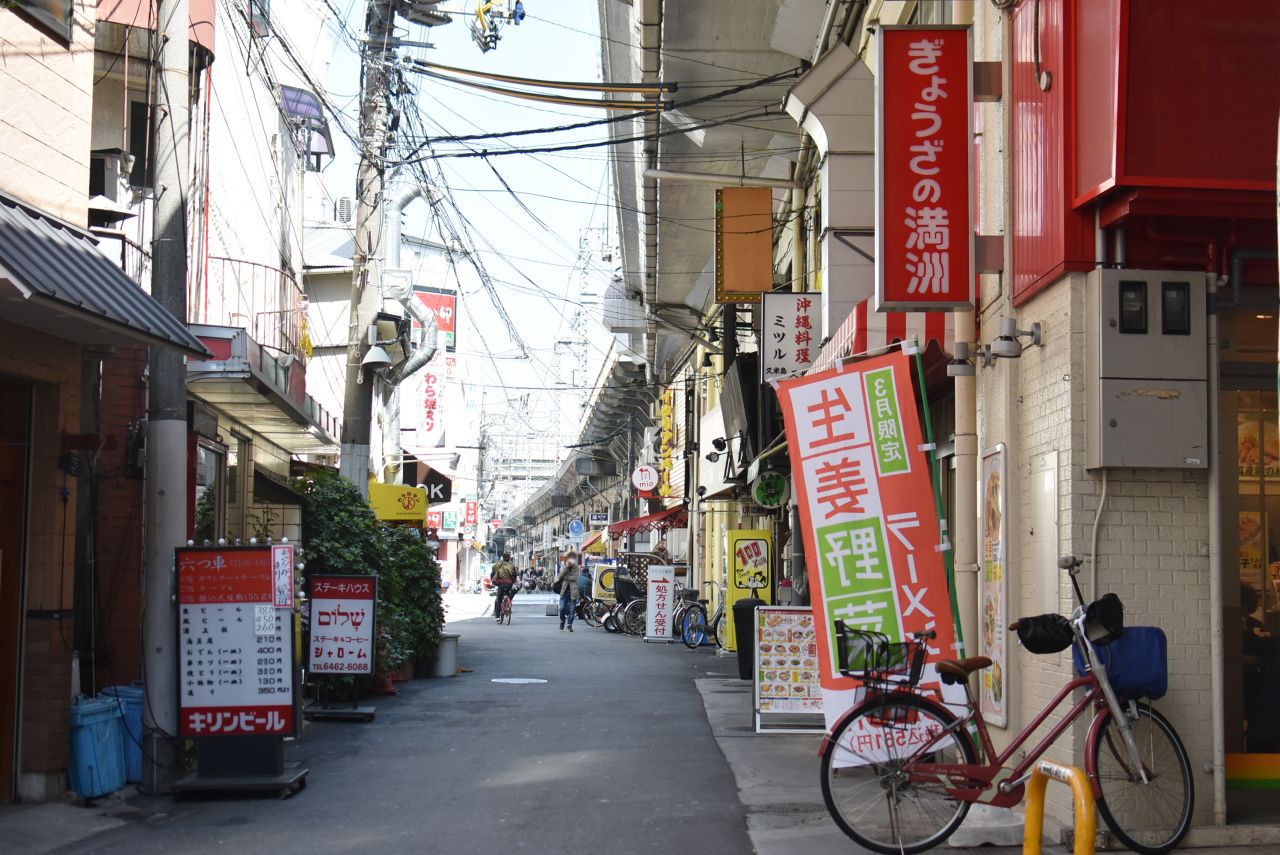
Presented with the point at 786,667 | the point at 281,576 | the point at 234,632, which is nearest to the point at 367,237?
the point at 786,667

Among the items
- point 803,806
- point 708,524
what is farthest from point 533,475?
point 803,806

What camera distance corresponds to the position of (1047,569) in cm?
762

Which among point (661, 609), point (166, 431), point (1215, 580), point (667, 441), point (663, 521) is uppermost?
point (667, 441)

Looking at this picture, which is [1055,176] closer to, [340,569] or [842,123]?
[842,123]

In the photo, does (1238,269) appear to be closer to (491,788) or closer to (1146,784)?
(1146,784)

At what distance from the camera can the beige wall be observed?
875cm

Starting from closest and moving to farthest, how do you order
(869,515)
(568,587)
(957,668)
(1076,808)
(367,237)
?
(1076,808), (957,668), (869,515), (367,237), (568,587)

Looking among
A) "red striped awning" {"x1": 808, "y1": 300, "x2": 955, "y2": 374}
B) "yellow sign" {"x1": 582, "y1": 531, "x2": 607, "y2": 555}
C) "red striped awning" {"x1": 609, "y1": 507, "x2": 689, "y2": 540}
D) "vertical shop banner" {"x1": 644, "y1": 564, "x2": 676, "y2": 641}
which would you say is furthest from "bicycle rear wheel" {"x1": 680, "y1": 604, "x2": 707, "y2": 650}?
"yellow sign" {"x1": 582, "y1": 531, "x2": 607, "y2": 555}

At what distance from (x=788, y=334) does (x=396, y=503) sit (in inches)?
294


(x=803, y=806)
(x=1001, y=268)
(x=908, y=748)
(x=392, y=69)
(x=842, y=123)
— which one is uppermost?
(x=392, y=69)

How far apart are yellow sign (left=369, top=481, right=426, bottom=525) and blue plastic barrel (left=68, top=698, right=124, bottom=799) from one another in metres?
12.2

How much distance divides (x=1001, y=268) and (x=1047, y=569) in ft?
6.88

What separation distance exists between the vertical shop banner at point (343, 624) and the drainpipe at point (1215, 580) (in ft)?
30.5

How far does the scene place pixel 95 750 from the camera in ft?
30.2
